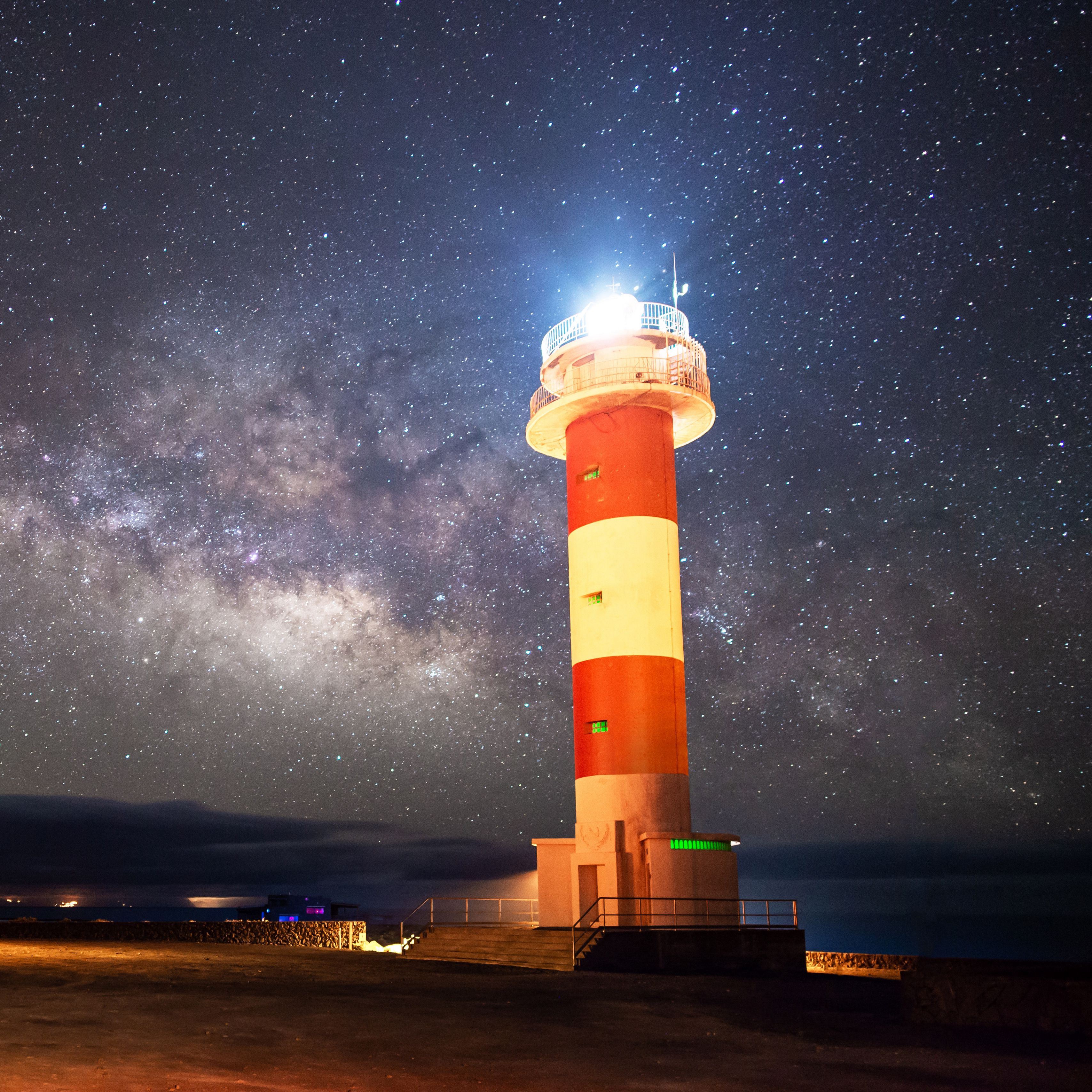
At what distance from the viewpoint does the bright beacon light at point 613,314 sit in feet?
105

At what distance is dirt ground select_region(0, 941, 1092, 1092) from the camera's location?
33.2ft

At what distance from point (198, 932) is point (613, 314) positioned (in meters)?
21.8

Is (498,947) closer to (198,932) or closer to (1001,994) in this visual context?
(198,932)

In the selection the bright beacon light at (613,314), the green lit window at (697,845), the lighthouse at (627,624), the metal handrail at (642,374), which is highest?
the bright beacon light at (613,314)

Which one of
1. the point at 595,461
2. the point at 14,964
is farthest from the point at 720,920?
the point at 14,964

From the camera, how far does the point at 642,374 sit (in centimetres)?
3041

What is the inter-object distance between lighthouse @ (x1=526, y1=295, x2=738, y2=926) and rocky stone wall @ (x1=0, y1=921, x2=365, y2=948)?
6.37m

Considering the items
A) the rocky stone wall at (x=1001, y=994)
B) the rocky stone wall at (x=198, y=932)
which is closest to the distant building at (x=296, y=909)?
the rocky stone wall at (x=198, y=932)

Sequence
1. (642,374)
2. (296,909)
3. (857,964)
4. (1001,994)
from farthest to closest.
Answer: (296,909) → (642,374) → (857,964) → (1001,994)

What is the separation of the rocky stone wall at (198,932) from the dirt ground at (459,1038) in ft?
29.0

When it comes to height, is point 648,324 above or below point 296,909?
above

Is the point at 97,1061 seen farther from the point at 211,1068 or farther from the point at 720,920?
the point at 720,920

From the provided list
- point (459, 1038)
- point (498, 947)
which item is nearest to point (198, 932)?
point (498, 947)

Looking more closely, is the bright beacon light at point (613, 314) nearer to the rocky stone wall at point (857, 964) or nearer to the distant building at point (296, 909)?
the rocky stone wall at point (857, 964)
